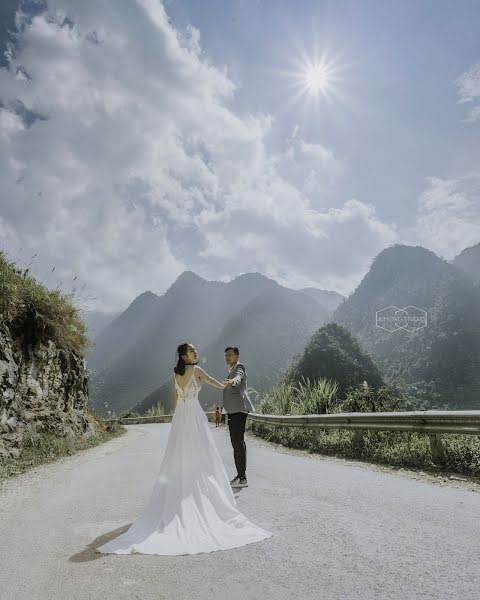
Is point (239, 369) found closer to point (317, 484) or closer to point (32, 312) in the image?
point (317, 484)

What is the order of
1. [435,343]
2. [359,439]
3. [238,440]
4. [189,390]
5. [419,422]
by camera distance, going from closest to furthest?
[189,390], [238,440], [419,422], [359,439], [435,343]

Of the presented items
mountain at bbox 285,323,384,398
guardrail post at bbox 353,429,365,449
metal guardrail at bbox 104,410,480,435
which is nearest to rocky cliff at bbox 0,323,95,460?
metal guardrail at bbox 104,410,480,435

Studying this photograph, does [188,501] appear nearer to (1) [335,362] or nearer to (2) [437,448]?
(2) [437,448]

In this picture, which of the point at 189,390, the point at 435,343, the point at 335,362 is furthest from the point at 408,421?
the point at 435,343

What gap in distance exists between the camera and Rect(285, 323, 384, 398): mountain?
103m

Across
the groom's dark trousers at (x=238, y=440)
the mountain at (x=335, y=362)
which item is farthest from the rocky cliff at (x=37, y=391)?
the mountain at (x=335, y=362)

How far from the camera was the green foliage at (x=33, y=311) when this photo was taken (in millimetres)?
10828

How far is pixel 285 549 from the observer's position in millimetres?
3637

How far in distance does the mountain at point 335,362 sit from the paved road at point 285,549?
94716mm

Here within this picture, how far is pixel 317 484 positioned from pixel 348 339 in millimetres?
109418

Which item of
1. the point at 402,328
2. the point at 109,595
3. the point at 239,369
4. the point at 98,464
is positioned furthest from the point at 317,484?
the point at 402,328

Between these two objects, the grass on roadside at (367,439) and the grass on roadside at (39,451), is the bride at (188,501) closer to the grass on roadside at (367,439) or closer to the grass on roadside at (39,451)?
the grass on roadside at (367,439)

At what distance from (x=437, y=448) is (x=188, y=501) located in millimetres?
4551

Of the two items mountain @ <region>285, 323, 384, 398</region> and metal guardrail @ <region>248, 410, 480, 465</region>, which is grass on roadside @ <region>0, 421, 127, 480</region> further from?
mountain @ <region>285, 323, 384, 398</region>
